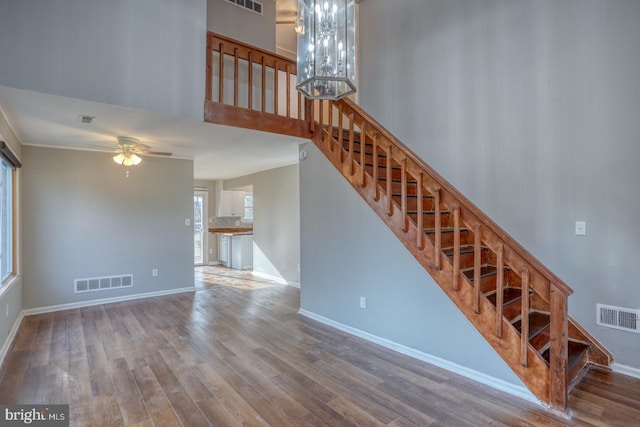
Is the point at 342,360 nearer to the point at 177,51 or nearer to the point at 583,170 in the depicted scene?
the point at 583,170

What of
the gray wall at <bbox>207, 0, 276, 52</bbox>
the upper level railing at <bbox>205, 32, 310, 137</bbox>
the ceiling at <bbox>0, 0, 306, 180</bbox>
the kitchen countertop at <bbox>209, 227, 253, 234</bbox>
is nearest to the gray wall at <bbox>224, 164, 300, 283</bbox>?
the ceiling at <bbox>0, 0, 306, 180</bbox>

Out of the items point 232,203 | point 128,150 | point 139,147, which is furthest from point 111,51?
point 232,203

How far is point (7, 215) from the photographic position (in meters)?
3.96

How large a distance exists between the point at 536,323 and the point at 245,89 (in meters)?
4.15

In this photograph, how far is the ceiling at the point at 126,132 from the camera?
3.06 m

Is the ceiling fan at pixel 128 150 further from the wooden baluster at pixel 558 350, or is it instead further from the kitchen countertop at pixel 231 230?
the wooden baluster at pixel 558 350

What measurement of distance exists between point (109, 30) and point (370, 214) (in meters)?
3.00

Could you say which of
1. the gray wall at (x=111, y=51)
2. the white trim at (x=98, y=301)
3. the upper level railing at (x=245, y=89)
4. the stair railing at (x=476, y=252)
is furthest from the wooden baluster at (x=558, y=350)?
the white trim at (x=98, y=301)

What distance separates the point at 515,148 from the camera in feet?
10.8

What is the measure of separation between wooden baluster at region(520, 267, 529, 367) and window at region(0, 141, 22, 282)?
4856mm

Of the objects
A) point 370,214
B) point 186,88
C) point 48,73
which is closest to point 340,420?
point 370,214

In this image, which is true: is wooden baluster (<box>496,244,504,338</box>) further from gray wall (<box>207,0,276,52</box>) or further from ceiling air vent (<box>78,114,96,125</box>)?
gray wall (<box>207,0,276,52</box>)

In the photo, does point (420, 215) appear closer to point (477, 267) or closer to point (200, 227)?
point (477, 267)

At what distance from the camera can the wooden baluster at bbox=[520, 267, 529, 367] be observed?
7.68 ft
